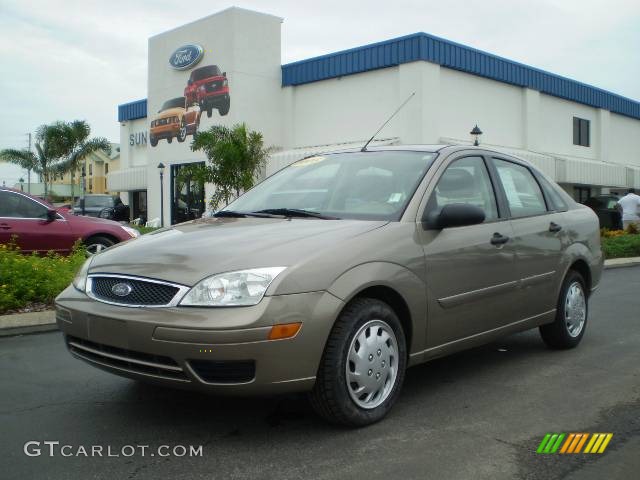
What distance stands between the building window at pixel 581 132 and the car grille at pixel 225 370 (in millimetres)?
32068

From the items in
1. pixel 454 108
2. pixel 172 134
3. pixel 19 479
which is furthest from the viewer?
pixel 172 134

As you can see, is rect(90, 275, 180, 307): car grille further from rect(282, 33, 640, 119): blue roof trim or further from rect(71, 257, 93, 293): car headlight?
rect(282, 33, 640, 119): blue roof trim

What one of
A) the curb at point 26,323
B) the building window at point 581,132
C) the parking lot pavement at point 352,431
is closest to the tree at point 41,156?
the building window at point 581,132

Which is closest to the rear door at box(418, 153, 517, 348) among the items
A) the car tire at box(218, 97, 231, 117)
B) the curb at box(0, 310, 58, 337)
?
the curb at box(0, 310, 58, 337)

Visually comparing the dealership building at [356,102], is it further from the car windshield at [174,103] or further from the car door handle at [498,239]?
the car door handle at [498,239]

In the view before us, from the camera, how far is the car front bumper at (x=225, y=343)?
3.16 meters

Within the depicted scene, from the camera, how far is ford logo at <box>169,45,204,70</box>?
96.6 feet

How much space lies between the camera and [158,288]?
11.0 ft

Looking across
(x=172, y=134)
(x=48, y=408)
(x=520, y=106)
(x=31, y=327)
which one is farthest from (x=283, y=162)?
(x=48, y=408)

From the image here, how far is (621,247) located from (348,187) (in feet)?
40.5

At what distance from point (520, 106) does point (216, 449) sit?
27.7m

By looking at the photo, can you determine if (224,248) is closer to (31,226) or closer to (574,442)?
(574,442)

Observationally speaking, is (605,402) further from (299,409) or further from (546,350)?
(299,409)

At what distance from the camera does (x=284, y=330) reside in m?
3.23
